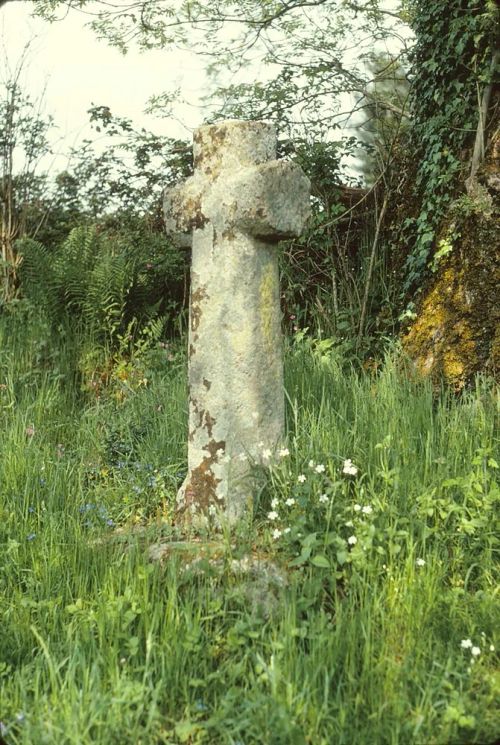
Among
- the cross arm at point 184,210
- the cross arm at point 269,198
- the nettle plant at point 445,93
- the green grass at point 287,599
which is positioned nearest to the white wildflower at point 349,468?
the green grass at point 287,599

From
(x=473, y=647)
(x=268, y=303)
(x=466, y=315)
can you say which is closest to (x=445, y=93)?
(x=466, y=315)

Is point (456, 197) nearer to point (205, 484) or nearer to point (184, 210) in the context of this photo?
point (184, 210)

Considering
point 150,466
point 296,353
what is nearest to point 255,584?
point 150,466

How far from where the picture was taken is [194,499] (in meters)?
3.97

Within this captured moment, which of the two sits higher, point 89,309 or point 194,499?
point 89,309

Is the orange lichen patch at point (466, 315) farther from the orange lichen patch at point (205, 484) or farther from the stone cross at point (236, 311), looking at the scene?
the orange lichen patch at point (205, 484)

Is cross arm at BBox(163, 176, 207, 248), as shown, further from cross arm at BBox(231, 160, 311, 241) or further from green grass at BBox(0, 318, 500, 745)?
green grass at BBox(0, 318, 500, 745)

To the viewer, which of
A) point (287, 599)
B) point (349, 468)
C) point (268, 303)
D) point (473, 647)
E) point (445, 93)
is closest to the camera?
point (473, 647)

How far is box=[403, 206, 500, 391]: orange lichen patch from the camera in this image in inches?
216

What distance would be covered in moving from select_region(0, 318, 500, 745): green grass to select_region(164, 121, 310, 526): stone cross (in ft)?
0.69

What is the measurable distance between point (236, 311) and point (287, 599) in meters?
1.42

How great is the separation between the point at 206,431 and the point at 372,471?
2.76 feet

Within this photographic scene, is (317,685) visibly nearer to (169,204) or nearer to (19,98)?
(169,204)

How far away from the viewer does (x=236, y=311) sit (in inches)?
152
